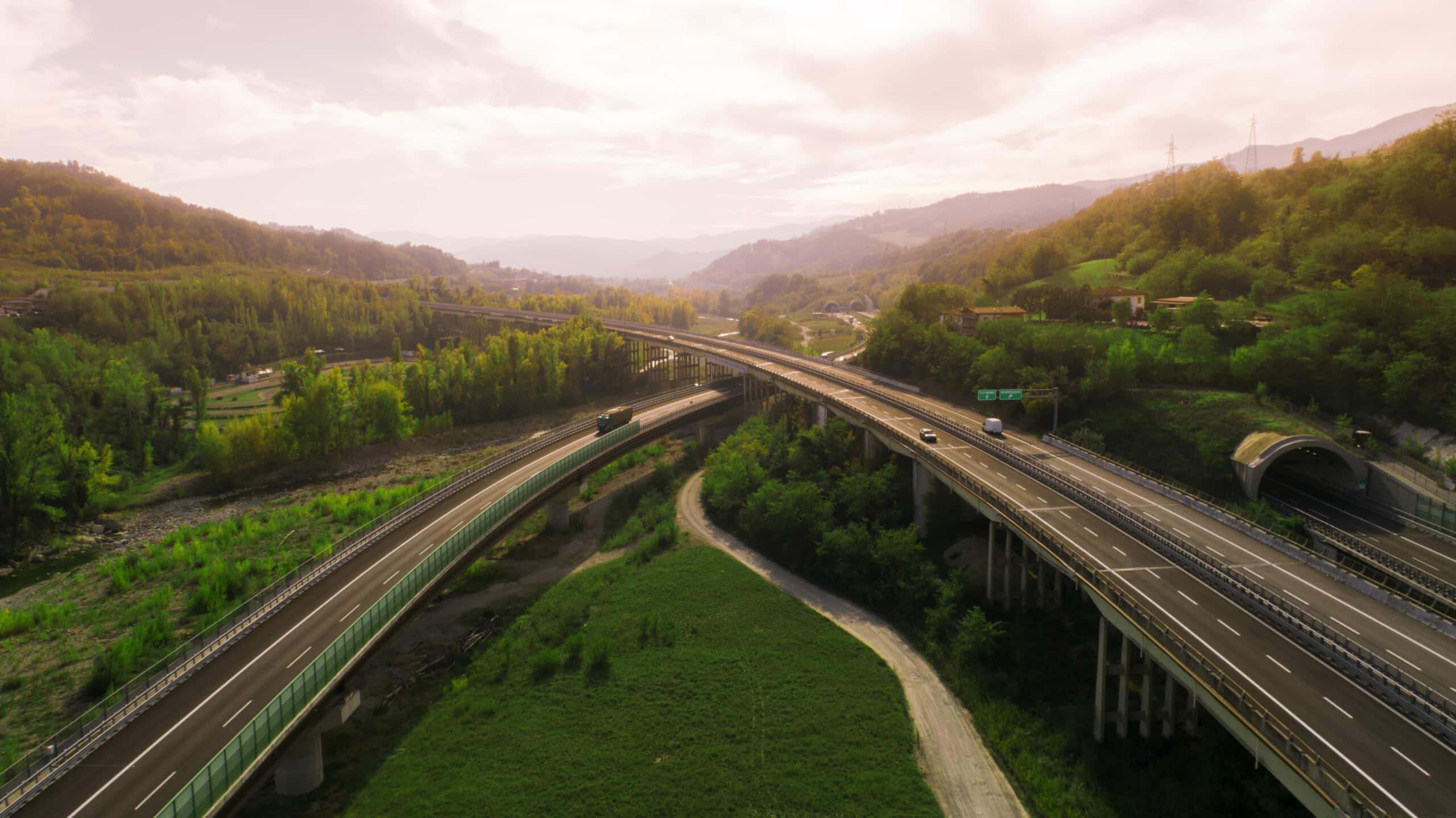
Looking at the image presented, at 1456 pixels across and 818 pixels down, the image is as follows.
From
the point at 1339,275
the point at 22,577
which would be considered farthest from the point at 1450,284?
the point at 22,577

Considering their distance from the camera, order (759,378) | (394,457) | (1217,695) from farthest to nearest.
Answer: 1. (759,378)
2. (394,457)
3. (1217,695)

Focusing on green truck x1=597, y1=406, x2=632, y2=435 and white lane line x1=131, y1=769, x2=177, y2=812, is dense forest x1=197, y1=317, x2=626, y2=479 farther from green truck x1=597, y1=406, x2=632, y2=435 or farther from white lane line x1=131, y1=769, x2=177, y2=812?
white lane line x1=131, y1=769, x2=177, y2=812

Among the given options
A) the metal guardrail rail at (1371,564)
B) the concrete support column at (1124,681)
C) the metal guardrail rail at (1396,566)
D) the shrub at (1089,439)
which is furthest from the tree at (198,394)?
the metal guardrail rail at (1396,566)

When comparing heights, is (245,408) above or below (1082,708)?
above

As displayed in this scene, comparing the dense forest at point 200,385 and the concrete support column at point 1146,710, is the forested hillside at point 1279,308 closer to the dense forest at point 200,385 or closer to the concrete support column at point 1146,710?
the concrete support column at point 1146,710

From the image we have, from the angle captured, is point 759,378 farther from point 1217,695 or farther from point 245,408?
point 245,408

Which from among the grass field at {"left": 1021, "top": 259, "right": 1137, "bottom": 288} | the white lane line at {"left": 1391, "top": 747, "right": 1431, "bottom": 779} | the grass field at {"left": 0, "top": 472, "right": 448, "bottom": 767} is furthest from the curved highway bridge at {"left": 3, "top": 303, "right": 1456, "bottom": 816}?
the grass field at {"left": 1021, "top": 259, "right": 1137, "bottom": 288}
